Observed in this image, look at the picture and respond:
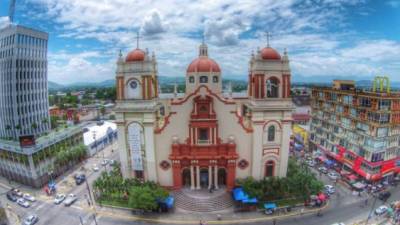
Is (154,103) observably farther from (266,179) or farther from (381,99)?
(381,99)

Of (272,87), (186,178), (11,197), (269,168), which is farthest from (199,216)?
(11,197)

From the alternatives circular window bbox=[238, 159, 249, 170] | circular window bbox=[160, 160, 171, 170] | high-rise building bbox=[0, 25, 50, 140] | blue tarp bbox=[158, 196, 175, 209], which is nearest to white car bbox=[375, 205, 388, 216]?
circular window bbox=[238, 159, 249, 170]

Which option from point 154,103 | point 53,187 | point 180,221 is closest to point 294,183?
point 180,221

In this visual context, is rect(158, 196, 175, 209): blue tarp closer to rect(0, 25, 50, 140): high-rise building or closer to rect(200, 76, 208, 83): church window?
rect(200, 76, 208, 83): church window

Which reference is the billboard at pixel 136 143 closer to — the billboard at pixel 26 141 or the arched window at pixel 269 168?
the billboard at pixel 26 141

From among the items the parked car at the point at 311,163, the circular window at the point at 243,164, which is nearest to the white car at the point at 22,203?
the circular window at the point at 243,164

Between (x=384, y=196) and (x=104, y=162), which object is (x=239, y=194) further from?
(x=104, y=162)
